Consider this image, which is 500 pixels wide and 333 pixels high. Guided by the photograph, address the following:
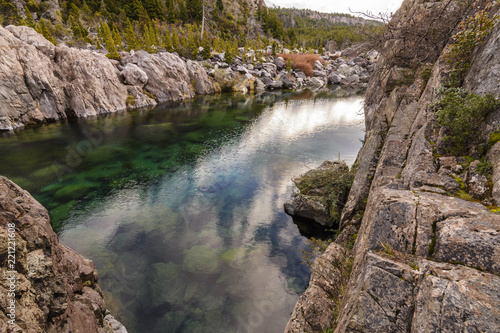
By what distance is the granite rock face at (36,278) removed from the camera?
5.47m

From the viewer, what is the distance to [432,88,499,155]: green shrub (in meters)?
7.04

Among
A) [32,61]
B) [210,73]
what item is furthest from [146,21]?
[32,61]

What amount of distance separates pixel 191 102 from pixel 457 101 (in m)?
51.5

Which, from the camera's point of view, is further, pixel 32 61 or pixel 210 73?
pixel 210 73

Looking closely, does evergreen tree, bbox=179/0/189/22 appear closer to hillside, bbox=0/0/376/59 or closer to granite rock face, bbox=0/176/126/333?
hillside, bbox=0/0/376/59

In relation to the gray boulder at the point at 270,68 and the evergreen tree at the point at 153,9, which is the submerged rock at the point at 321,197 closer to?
the gray boulder at the point at 270,68

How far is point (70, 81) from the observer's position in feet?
131

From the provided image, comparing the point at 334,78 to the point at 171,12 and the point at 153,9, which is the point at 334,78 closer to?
the point at 171,12

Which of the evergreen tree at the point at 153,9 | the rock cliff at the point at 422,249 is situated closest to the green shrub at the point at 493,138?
the rock cliff at the point at 422,249

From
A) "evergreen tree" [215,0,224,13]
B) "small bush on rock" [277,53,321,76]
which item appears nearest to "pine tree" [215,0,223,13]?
"evergreen tree" [215,0,224,13]

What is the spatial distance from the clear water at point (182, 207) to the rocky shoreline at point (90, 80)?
4.16 meters

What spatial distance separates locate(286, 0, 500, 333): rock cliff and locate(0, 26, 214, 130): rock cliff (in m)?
43.6

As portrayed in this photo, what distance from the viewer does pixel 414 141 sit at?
935cm

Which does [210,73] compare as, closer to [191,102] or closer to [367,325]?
[191,102]
